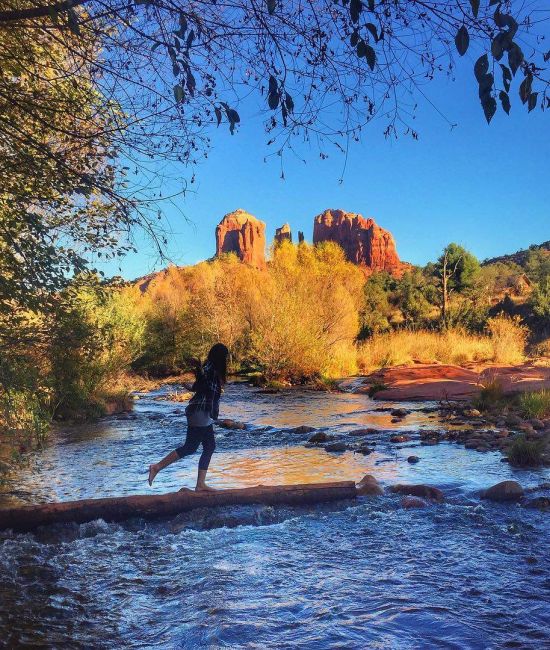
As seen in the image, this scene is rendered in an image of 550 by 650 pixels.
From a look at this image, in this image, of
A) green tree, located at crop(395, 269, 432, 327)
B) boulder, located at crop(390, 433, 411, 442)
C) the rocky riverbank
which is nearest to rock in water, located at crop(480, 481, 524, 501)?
boulder, located at crop(390, 433, 411, 442)

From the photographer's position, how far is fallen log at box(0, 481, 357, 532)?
20.8ft

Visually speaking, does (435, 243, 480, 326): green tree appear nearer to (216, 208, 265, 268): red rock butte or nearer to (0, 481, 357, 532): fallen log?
(0, 481, 357, 532): fallen log

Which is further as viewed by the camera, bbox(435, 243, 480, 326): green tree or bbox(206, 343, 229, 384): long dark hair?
bbox(435, 243, 480, 326): green tree

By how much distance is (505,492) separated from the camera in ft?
24.0

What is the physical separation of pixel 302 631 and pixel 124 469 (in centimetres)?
627

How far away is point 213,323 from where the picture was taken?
107ft

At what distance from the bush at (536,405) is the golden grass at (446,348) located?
1407 centimetres

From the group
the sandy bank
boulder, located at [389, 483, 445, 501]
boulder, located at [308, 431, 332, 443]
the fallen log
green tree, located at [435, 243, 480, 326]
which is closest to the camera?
the fallen log

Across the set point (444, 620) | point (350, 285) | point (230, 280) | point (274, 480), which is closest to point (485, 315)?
point (350, 285)

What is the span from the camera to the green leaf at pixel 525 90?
7.88ft

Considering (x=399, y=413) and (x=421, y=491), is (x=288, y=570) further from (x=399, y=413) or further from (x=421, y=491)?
(x=399, y=413)

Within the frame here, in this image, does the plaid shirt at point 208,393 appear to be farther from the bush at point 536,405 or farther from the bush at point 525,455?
the bush at point 536,405

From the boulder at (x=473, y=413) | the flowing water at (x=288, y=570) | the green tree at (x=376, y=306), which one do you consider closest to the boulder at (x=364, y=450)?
the flowing water at (x=288, y=570)

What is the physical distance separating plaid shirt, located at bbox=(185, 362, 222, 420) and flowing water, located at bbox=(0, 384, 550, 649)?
3.90ft
